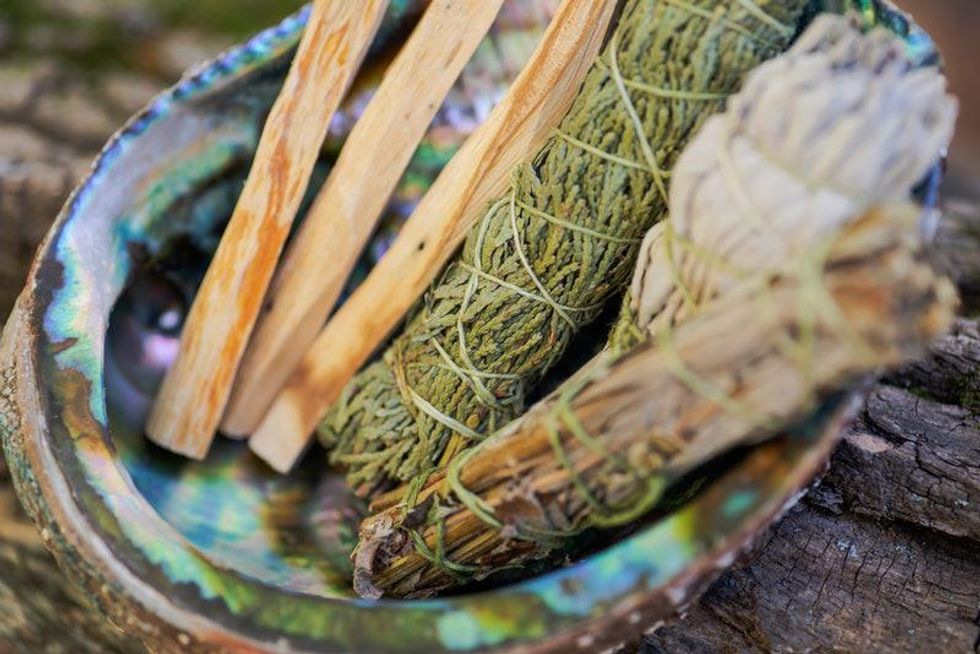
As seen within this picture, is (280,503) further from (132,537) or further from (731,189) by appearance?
(731,189)

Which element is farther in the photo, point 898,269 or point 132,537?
point 132,537

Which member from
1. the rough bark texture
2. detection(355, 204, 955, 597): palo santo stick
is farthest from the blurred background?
the rough bark texture

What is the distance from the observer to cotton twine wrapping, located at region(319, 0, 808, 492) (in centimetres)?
100

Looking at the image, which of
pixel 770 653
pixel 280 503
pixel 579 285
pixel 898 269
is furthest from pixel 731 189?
pixel 280 503

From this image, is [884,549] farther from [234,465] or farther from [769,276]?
[234,465]

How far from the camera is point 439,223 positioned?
4.09 feet

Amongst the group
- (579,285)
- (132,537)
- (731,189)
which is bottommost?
(132,537)

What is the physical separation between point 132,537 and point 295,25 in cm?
72

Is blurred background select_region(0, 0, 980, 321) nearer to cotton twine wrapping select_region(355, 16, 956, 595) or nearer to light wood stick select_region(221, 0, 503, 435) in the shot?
light wood stick select_region(221, 0, 503, 435)

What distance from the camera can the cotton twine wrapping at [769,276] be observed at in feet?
2.53

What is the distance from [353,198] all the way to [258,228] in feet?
0.44

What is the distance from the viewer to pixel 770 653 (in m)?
1.16

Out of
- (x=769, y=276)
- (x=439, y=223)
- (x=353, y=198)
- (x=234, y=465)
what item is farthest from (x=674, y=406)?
(x=234, y=465)

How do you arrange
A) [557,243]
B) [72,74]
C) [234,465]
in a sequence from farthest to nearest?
[72,74], [234,465], [557,243]
